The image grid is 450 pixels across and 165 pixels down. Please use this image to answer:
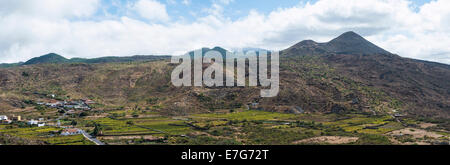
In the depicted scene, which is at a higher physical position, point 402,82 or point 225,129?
point 402,82

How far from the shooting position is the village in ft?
188

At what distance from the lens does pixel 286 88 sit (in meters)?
101

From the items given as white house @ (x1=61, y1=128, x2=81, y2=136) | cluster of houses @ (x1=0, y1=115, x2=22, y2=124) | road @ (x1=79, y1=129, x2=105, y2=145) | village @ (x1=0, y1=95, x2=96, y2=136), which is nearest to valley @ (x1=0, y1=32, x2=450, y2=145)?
village @ (x1=0, y1=95, x2=96, y2=136)

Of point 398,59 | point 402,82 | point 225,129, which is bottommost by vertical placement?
point 225,129

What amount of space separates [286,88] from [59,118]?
6496 centimetres

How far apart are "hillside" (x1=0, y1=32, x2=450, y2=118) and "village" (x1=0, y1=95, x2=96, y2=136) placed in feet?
20.3

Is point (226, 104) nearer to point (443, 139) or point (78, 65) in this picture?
point (443, 139)

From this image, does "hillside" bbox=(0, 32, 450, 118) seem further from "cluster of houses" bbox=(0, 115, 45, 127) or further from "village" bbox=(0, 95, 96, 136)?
"cluster of houses" bbox=(0, 115, 45, 127)

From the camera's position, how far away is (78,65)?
143m

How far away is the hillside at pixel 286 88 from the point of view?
9175 centimetres

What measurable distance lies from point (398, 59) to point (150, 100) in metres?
112

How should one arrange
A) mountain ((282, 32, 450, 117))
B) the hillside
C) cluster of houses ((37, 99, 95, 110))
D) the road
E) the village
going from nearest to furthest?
the road < the village < cluster of houses ((37, 99, 95, 110)) < the hillside < mountain ((282, 32, 450, 117))

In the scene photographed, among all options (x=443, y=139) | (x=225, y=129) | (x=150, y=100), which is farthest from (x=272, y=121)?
(x=150, y=100)

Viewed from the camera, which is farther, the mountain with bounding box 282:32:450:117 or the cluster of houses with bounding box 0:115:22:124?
the mountain with bounding box 282:32:450:117
